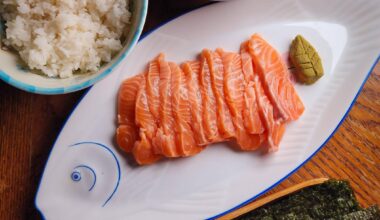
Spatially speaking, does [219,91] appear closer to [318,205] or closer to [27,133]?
[318,205]

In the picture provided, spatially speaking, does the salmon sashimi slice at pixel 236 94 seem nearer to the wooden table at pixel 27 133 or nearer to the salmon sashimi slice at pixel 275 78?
the salmon sashimi slice at pixel 275 78

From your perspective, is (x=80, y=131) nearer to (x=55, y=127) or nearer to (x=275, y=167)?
(x=55, y=127)

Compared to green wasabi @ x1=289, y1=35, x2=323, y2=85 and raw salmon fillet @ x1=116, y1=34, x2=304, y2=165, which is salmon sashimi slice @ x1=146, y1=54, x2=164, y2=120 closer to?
raw salmon fillet @ x1=116, y1=34, x2=304, y2=165

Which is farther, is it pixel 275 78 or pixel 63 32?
pixel 275 78

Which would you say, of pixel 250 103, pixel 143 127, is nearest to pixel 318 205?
pixel 250 103

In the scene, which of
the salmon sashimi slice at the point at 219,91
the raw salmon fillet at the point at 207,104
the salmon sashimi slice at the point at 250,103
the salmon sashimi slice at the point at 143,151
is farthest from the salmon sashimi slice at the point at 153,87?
the salmon sashimi slice at the point at 250,103

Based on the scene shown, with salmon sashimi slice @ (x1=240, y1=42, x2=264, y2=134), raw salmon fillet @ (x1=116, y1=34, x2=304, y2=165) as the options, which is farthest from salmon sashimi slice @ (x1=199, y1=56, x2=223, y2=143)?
salmon sashimi slice @ (x1=240, y1=42, x2=264, y2=134)
